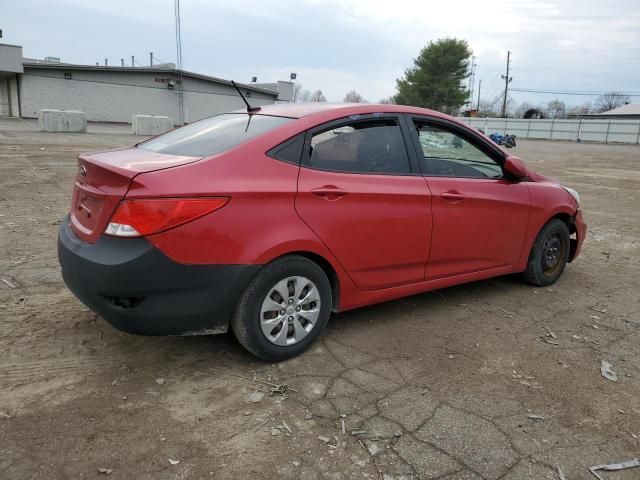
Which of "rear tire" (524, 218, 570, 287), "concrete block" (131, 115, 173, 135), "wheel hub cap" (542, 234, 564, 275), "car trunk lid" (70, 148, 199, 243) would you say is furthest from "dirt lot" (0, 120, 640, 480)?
"concrete block" (131, 115, 173, 135)

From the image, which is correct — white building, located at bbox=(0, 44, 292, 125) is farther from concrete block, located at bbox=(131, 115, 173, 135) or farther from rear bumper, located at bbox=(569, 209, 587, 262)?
rear bumper, located at bbox=(569, 209, 587, 262)

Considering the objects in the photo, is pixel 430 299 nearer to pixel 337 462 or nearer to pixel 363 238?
pixel 363 238

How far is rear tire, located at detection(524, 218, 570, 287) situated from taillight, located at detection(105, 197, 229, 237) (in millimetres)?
3352

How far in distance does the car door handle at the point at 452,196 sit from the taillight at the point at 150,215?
6.36 ft

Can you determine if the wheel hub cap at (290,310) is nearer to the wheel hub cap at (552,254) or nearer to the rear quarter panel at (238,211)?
the rear quarter panel at (238,211)

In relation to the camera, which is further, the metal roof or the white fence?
the white fence

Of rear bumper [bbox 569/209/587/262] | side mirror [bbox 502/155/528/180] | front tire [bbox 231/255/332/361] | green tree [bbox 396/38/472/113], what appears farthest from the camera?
green tree [bbox 396/38/472/113]

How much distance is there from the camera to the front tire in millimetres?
3074

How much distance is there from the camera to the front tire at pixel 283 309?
3.07 meters

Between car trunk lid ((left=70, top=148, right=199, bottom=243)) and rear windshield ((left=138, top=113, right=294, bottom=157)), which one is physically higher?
rear windshield ((left=138, top=113, right=294, bottom=157))

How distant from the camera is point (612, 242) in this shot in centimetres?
705

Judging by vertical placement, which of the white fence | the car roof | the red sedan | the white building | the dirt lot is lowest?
the dirt lot

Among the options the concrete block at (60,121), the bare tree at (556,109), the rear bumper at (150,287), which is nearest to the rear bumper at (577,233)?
the rear bumper at (150,287)

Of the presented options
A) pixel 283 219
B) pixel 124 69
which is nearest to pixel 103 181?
pixel 283 219
